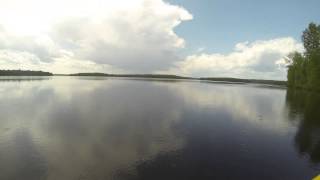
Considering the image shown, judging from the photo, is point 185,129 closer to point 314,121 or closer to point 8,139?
point 8,139

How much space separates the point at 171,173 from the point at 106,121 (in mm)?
20500

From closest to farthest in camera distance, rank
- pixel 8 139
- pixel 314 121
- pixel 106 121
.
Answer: pixel 8 139 → pixel 106 121 → pixel 314 121

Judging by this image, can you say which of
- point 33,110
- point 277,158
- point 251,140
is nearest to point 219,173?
point 277,158

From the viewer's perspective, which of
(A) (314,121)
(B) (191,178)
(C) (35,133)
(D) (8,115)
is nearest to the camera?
(B) (191,178)

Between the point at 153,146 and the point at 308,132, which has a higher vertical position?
the point at 153,146

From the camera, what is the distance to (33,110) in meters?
48.5

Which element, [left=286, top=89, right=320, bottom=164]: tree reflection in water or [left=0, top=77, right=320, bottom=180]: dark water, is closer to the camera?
[left=0, top=77, right=320, bottom=180]: dark water

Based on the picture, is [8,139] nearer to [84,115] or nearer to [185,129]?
[84,115]

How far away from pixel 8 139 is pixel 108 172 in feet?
45.8

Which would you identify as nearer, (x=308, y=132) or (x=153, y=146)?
(x=153, y=146)

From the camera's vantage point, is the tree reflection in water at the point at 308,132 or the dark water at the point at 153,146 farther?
the tree reflection in water at the point at 308,132

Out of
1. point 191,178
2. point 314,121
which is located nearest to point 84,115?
point 191,178

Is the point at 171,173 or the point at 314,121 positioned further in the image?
the point at 314,121

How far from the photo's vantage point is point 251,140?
105 ft
